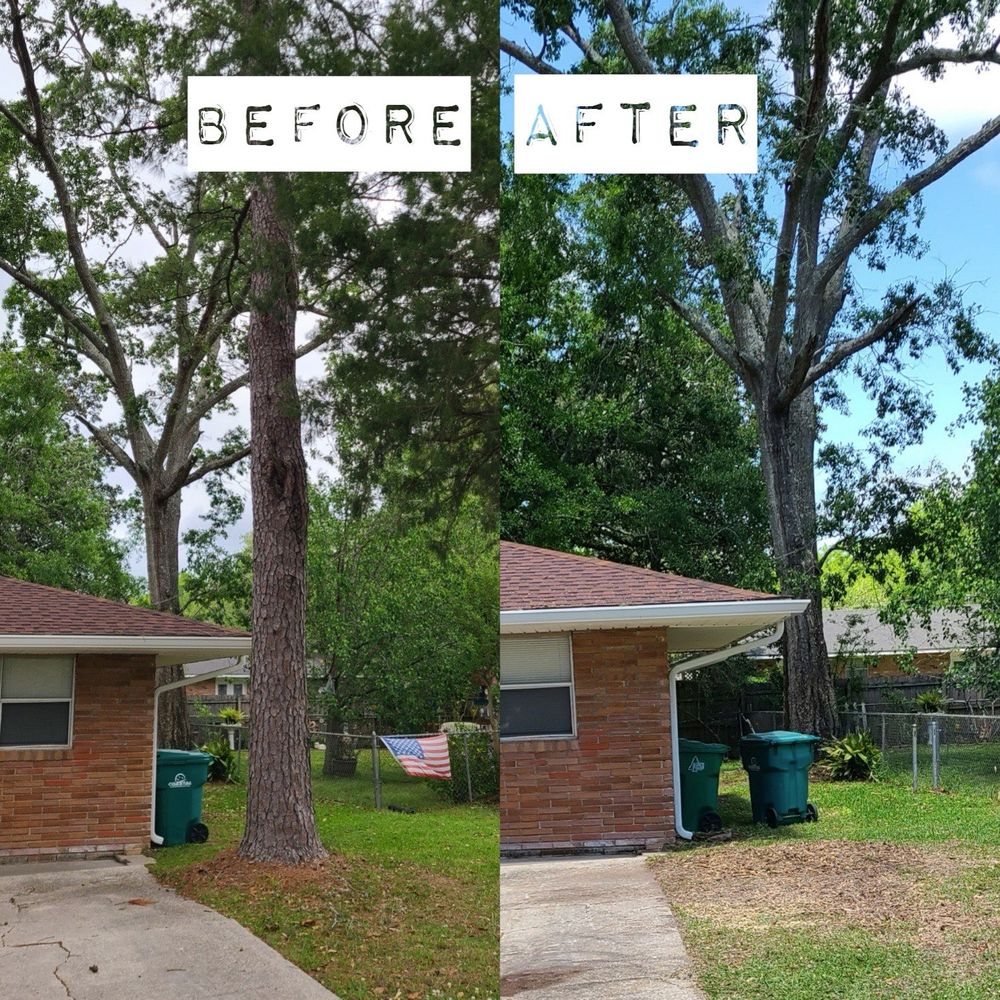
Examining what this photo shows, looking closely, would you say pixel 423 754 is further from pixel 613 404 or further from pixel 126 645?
pixel 613 404

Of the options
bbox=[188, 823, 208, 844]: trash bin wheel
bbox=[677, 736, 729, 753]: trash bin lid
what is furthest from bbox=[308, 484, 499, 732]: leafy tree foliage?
bbox=[677, 736, 729, 753]: trash bin lid

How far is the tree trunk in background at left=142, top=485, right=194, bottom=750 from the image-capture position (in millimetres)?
9555

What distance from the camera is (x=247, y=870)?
6535 mm

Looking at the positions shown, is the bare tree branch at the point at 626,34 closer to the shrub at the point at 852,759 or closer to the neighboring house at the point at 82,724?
the neighboring house at the point at 82,724

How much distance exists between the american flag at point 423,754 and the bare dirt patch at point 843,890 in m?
3.11

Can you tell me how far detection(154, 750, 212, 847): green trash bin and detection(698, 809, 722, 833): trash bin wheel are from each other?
3.45 meters

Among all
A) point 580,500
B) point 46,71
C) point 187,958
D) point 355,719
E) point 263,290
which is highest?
point 46,71

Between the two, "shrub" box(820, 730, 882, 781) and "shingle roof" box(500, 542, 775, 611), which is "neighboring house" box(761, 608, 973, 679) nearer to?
"shrub" box(820, 730, 882, 781)

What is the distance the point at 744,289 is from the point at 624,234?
1.52m

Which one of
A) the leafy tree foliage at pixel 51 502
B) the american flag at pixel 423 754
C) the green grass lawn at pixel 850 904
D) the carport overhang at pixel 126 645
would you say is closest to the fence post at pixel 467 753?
the american flag at pixel 423 754

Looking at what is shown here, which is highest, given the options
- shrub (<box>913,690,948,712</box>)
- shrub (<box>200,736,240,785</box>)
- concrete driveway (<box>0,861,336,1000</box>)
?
shrub (<box>913,690,948,712</box>)

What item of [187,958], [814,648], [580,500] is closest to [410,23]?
[580,500]

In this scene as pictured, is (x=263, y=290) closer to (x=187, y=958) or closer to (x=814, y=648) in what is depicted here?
(x=187, y=958)

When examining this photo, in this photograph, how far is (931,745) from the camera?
26.7 feet
